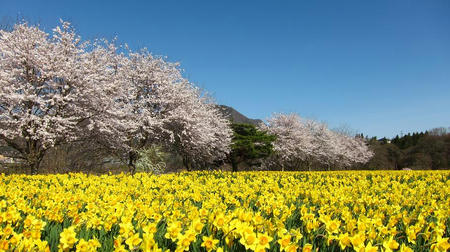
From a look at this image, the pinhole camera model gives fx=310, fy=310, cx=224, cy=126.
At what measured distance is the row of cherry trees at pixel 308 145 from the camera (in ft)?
109

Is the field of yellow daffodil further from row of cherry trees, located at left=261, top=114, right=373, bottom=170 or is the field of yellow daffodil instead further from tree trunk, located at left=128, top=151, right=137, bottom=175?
row of cherry trees, located at left=261, top=114, right=373, bottom=170

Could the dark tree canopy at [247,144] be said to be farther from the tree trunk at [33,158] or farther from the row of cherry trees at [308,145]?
the tree trunk at [33,158]

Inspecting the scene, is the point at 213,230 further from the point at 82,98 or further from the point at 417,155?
the point at 417,155

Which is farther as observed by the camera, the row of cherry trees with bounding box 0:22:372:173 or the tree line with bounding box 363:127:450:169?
the tree line with bounding box 363:127:450:169

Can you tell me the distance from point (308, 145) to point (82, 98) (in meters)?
27.4

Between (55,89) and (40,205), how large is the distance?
10.5 metres

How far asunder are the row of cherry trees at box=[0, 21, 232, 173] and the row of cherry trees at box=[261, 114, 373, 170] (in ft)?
49.4

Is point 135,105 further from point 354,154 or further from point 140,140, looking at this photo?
point 354,154

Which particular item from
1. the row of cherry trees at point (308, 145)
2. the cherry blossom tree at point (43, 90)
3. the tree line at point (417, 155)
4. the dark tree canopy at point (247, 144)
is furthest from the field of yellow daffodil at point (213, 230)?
the tree line at point (417, 155)

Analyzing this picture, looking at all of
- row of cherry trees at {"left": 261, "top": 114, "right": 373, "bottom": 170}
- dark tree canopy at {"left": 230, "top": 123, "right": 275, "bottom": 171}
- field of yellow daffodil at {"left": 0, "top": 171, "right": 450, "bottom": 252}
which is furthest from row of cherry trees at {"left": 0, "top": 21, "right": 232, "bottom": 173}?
row of cherry trees at {"left": 261, "top": 114, "right": 373, "bottom": 170}

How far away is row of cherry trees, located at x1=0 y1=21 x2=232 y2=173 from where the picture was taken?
1182cm

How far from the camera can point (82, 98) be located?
43.2ft

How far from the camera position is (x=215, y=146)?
2253cm

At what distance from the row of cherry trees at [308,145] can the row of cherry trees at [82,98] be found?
15.0 meters
